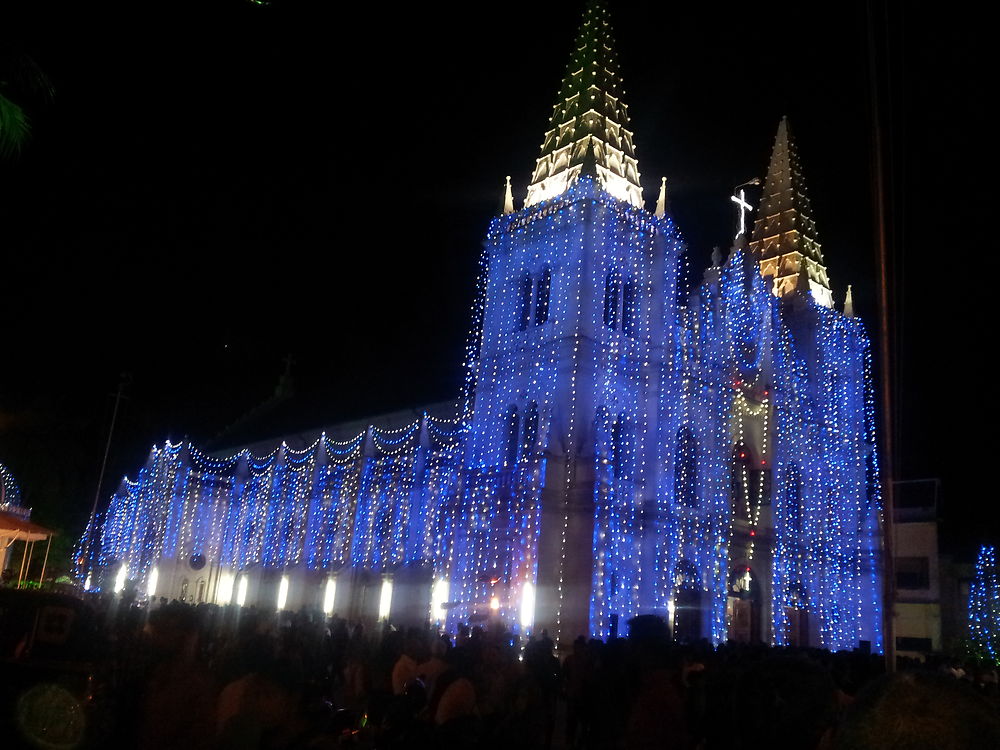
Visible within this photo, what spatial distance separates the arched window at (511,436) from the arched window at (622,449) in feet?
11.7

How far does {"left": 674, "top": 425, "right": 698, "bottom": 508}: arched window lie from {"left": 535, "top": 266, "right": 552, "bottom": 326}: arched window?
22.2 feet

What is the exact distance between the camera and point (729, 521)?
1298 inches

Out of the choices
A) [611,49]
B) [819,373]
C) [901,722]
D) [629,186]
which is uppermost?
[611,49]

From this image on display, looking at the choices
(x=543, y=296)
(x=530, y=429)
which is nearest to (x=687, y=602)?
(x=530, y=429)

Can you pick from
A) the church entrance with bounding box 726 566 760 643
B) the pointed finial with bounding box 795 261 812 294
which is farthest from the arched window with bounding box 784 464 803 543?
the pointed finial with bounding box 795 261 812 294

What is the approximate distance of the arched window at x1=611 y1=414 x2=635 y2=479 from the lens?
3047 centimetres

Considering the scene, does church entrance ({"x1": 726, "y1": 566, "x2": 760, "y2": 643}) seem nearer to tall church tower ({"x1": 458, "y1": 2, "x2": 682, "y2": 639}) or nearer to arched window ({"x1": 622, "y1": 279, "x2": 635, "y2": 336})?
tall church tower ({"x1": 458, "y1": 2, "x2": 682, "y2": 639})

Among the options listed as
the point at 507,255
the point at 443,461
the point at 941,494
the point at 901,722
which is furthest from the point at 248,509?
the point at 901,722

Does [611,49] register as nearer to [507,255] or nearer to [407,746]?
[507,255]

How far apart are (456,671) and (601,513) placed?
70.0ft

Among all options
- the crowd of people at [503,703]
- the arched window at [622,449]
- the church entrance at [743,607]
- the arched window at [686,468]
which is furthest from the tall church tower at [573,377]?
the crowd of people at [503,703]

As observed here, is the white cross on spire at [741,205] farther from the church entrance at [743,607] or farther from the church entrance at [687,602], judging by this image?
the church entrance at [687,602]

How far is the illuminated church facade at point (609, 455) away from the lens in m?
28.7

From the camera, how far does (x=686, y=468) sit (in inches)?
1296
